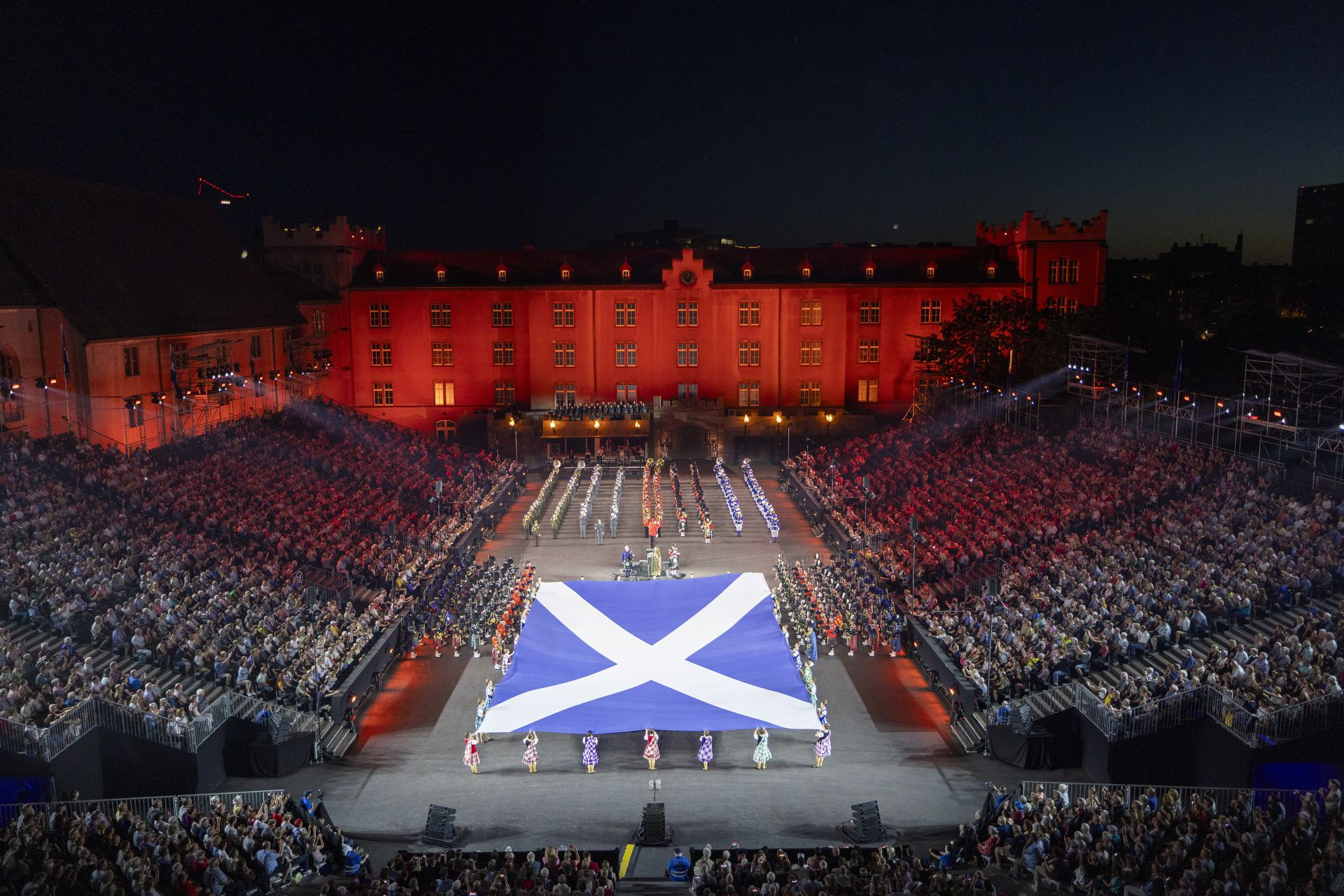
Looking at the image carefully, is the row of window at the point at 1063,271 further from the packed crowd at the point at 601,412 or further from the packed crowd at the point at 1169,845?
the packed crowd at the point at 1169,845

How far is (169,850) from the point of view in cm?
1451

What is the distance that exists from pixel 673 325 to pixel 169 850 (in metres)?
44.5

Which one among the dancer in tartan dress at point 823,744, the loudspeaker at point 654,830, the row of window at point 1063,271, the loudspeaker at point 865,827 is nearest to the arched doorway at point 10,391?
the loudspeaker at point 654,830

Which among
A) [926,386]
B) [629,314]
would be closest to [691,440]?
[629,314]

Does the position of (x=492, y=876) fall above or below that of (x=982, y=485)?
below

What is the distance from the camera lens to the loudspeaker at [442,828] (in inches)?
665

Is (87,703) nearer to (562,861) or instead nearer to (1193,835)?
(562,861)

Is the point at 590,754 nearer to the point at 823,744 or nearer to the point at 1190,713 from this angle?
the point at 823,744

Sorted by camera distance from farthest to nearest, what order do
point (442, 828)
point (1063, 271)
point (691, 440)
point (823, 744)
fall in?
point (1063, 271) → point (691, 440) → point (823, 744) → point (442, 828)

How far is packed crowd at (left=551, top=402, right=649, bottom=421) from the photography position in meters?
52.2

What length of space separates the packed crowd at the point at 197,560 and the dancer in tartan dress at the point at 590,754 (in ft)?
20.1

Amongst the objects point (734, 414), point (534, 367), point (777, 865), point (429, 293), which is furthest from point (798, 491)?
point (777, 865)

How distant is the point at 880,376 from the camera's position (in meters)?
57.2

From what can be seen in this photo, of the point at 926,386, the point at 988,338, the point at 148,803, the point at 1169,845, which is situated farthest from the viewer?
the point at 926,386
